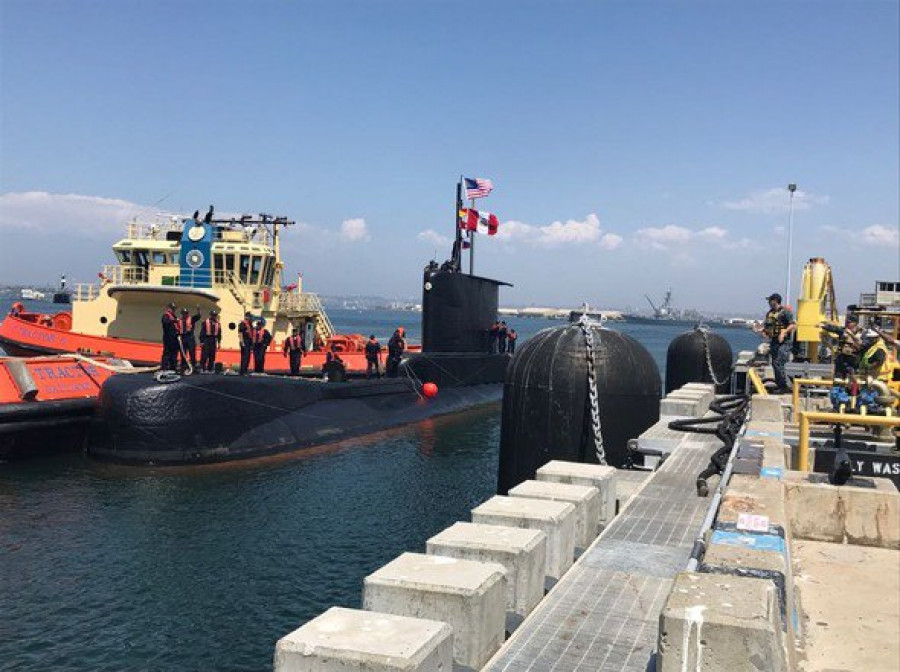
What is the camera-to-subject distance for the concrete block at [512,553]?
5.25 metres

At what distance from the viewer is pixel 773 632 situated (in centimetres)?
330

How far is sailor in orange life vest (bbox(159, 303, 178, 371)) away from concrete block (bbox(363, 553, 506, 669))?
18.7m

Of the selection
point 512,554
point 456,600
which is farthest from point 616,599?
point 456,600

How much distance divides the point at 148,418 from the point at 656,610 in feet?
59.6

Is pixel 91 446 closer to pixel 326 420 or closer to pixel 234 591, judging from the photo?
pixel 326 420

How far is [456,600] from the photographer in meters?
4.52

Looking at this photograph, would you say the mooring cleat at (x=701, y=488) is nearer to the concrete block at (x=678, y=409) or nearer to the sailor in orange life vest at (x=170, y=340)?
the concrete block at (x=678, y=409)

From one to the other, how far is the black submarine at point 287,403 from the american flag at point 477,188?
10.9ft

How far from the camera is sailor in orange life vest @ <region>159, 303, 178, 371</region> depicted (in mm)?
21922

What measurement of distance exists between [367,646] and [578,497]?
11.3 ft

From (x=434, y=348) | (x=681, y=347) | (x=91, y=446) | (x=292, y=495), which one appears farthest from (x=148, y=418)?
(x=681, y=347)

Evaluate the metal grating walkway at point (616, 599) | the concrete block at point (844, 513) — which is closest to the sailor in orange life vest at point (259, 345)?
the metal grating walkway at point (616, 599)

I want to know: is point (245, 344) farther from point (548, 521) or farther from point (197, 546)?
point (548, 521)

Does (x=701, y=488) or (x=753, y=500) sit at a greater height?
(x=753, y=500)
